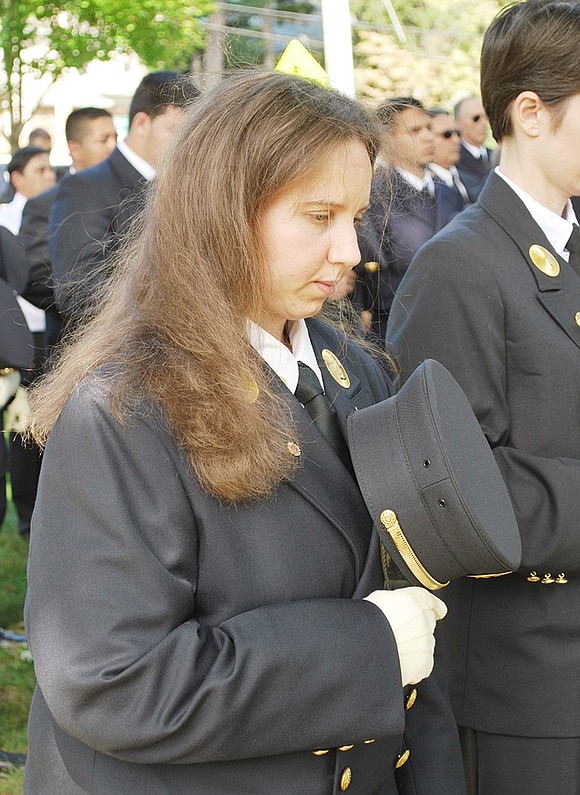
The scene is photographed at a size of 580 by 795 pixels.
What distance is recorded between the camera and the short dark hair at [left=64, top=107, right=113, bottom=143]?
732 centimetres

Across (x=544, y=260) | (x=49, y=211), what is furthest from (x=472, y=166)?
(x=544, y=260)

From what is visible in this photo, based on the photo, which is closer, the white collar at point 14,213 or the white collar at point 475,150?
the white collar at point 14,213

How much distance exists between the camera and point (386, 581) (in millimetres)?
1759

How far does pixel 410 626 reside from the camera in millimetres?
1604

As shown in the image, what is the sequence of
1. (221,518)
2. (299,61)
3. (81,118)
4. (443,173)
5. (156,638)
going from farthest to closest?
(443,173)
(81,118)
(299,61)
(221,518)
(156,638)

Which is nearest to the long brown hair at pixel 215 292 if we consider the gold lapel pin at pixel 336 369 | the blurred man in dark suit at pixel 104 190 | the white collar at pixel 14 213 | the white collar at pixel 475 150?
the gold lapel pin at pixel 336 369

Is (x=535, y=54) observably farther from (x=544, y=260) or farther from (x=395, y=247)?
(x=395, y=247)

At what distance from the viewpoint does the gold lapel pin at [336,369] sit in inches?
74.8

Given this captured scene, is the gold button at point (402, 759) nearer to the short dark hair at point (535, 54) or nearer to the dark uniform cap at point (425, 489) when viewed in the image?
the dark uniform cap at point (425, 489)

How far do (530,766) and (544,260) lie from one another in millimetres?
1010

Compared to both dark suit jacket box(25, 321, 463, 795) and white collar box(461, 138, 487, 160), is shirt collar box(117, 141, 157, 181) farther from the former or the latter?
white collar box(461, 138, 487, 160)

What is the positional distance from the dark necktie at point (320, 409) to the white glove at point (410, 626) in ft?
0.80

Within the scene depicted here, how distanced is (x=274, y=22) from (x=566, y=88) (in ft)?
94.9

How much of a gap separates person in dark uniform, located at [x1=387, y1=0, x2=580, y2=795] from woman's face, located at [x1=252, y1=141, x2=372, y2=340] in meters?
0.50
